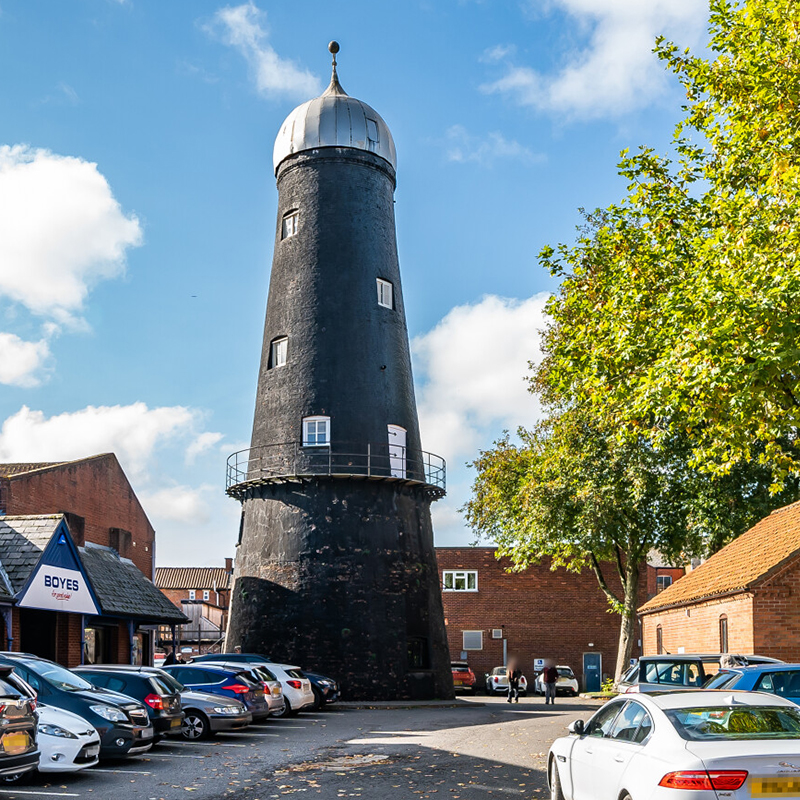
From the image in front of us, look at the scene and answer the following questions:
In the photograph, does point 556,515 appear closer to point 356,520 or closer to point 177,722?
point 356,520

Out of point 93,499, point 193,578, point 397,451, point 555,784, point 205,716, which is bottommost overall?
point 205,716

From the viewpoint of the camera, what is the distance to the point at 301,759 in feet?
55.5

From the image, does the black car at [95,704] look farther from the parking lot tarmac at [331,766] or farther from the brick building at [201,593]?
the brick building at [201,593]

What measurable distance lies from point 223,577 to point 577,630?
153ft

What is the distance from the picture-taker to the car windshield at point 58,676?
15.5 meters

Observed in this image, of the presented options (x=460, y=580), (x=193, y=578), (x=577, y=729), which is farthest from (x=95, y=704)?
(x=193, y=578)

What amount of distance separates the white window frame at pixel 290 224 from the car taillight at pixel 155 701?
78.3ft

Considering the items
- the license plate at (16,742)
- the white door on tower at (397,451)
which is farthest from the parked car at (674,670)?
the white door on tower at (397,451)

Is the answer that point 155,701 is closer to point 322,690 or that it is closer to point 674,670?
point 674,670

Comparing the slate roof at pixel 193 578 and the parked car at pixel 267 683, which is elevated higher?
the slate roof at pixel 193 578

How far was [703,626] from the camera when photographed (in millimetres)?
29672

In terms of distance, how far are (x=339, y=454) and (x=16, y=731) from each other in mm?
24552

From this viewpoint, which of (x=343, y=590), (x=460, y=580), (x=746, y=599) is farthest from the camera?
(x=460, y=580)

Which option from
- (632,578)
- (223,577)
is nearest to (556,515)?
(632,578)
